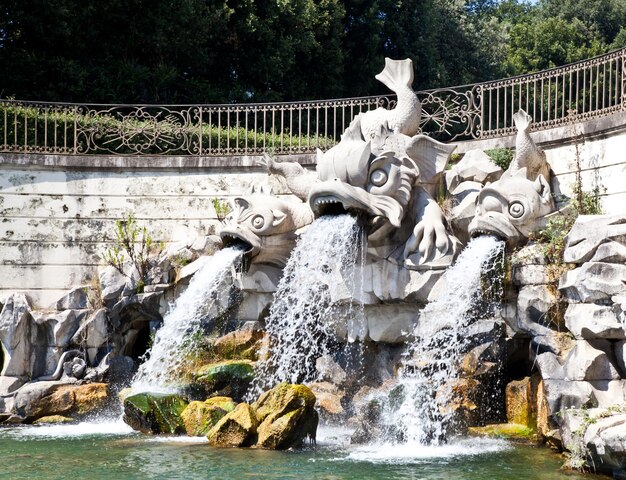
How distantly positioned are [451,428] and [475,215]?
2749 millimetres

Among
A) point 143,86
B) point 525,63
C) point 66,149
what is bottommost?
point 66,149

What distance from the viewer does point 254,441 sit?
10.3m

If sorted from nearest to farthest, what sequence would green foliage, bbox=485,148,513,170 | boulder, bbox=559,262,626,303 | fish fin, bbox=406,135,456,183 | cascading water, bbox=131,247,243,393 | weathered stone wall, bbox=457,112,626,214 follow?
1. boulder, bbox=559,262,626,303
2. weathered stone wall, bbox=457,112,626,214
3. fish fin, bbox=406,135,456,183
4. cascading water, bbox=131,247,243,393
5. green foliage, bbox=485,148,513,170

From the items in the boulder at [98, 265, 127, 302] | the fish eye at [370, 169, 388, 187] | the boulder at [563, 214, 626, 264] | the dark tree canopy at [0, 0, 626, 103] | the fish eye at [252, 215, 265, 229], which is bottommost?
the boulder at [98, 265, 127, 302]

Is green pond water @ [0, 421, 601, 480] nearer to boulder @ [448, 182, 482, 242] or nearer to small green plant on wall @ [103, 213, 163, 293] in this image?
boulder @ [448, 182, 482, 242]

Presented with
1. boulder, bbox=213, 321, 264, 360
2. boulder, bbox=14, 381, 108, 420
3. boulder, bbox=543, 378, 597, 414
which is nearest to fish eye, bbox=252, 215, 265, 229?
boulder, bbox=213, 321, 264, 360

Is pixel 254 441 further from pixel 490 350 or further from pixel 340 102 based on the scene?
pixel 340 102

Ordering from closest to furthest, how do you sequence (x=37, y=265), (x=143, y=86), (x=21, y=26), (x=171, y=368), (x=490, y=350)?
1. (x=490, y=350)
2. (x=171, y=368)
3. (x=37, y=265)
4. (x=21, y=26)
5. (x=143, y=86)

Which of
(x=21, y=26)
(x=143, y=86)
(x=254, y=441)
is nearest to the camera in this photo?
(x=254, y=441)

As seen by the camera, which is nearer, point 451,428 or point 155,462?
point 155,462

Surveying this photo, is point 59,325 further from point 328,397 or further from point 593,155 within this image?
point 593,155

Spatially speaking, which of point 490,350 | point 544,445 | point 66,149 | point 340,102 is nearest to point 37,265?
point 66,149

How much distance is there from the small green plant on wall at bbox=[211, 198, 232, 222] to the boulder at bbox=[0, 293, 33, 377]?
3.12 meters

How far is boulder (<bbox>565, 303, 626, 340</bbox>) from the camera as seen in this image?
9617 mm
